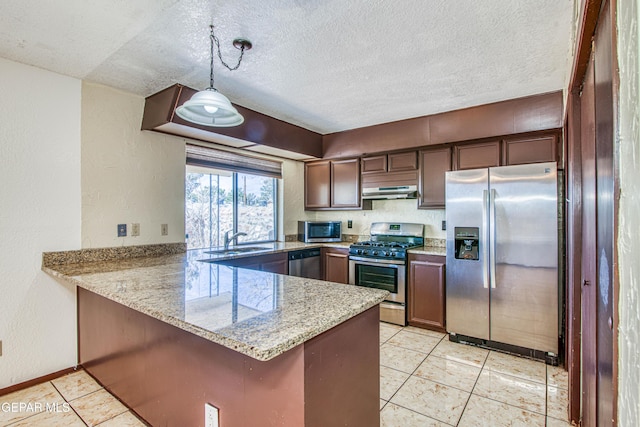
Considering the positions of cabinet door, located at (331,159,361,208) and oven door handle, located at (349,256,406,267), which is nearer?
oven door handle, located at (349,256,406,267)

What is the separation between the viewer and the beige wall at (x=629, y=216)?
446 millimetres

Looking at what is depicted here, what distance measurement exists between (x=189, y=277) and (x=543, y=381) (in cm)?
267

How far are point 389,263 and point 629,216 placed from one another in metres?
3.11

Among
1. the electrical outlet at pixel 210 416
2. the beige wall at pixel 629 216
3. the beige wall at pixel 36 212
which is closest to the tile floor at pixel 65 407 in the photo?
the beige wall at pixel 36 212

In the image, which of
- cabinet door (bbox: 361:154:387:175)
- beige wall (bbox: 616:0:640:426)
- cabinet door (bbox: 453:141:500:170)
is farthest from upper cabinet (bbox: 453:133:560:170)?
beige wall (bbox: 616:0:640:426)

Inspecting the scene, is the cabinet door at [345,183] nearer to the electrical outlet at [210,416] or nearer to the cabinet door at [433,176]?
the cabinet door at [433,176]

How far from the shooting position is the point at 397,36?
1878 mm

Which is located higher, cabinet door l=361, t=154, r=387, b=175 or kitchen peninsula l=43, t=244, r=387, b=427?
cabinet door l=361, t=154, r=387, b=175

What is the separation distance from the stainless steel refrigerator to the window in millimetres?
2357

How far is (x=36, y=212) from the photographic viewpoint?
229cm

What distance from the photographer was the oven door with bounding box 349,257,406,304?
3.47 meters

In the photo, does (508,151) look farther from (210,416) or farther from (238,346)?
(210,416)

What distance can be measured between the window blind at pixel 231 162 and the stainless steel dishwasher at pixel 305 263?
114cm

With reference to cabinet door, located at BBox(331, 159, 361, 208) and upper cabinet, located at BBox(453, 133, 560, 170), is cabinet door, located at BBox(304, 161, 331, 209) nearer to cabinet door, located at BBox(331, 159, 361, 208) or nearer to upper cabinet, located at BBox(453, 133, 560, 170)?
cabinet door, located at BBox(331, 159, 361, 208)
